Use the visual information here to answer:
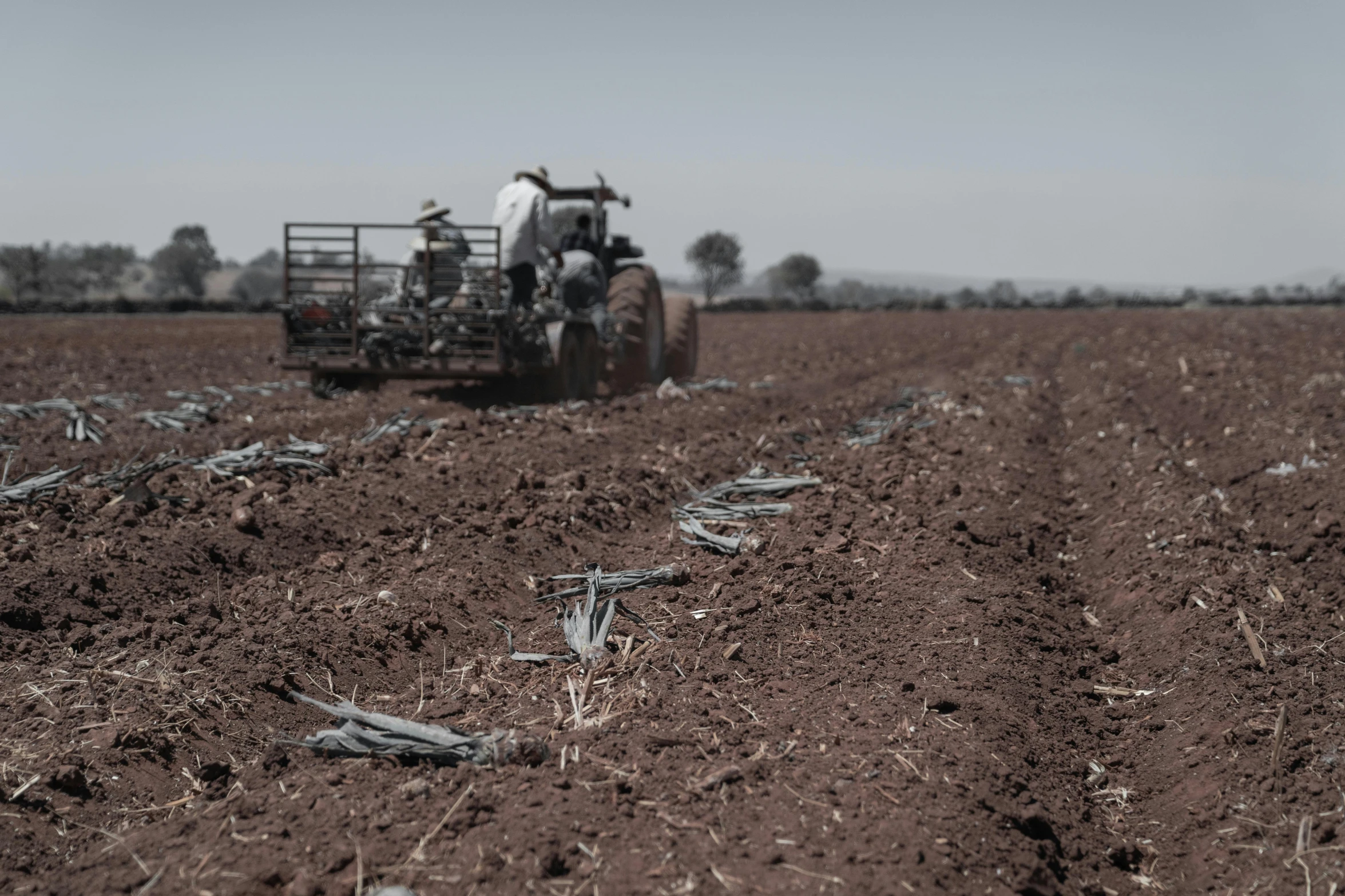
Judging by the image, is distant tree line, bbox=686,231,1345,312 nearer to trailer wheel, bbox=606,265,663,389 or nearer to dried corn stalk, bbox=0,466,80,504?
trailer wheel, bbox=606,265,663,389

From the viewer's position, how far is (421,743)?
12.1ft

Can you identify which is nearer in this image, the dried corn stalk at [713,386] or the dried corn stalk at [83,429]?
the dried corn stalk at [83,429]

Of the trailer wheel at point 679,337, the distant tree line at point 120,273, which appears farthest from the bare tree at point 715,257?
the trailer wheel at point 679,337

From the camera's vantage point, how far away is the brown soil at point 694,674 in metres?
3.26

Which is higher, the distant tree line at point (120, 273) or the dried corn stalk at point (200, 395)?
the distant tree line at point (120, 273)

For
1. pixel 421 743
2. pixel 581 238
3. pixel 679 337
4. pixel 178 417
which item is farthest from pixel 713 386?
pixel 421 743

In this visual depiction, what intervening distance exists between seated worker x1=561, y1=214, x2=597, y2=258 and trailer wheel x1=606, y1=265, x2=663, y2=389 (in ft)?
1.65

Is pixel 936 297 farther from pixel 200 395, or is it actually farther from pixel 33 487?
pixel 33 487

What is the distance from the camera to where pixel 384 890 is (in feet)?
9.46

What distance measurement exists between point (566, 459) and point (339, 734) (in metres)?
4.81

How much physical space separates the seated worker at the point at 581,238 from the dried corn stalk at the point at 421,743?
982 centimetres

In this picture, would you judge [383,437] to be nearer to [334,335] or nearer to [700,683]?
[334,335]

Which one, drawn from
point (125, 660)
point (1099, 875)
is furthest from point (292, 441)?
point (1099, 875)

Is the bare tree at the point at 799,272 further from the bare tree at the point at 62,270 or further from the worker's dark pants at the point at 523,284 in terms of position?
the worker's dark pants at the point at 523,284
